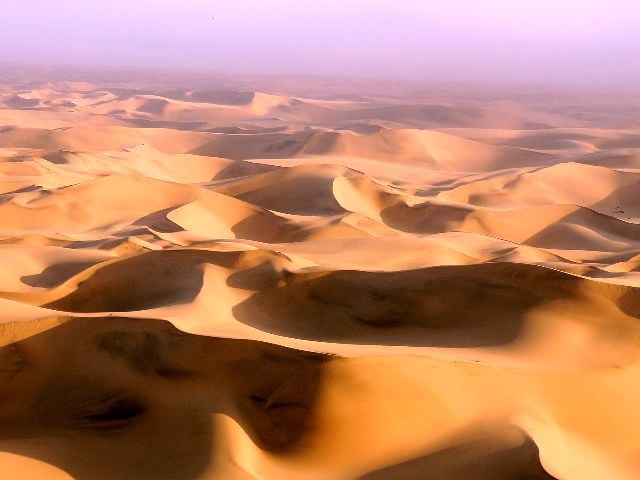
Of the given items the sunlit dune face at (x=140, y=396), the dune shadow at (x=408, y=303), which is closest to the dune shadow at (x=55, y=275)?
the dune shadow at (x=408, y=303)

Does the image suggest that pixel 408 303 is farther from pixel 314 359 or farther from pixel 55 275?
pixel 55 275

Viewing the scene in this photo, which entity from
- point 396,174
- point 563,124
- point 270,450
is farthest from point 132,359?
point 563,124

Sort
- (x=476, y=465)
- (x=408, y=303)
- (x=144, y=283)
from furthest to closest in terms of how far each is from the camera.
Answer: (x=144, y=283)
(x=408, y=303)
(x=476, y=465)

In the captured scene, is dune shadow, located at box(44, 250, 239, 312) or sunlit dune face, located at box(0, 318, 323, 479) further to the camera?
dune shadow, located at box(44, 250, 239, 312)

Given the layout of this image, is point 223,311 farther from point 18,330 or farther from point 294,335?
point 18,330

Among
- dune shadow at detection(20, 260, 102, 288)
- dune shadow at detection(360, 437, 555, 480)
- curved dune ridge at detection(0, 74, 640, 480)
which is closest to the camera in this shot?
dune shadow at detection(360, 437, 555, 480)

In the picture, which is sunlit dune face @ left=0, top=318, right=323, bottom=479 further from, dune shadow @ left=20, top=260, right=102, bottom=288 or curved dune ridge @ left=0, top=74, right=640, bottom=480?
dune shadow @ left=20, top=260, right=102, bottom=288

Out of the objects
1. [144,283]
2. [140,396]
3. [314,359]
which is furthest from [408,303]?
[140,396]

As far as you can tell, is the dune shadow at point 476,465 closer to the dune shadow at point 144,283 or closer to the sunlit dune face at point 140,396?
the sunlit dune face at point 140,396

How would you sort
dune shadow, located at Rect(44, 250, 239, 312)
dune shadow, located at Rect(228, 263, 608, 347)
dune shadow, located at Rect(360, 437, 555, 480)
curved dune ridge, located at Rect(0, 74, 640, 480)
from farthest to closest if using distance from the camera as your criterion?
dune shadow, located at Rect(44, 250, 239, 312)
dune shadow, located at Rect(228, 263, 608, 347)
curved dune ridge, located at Rect(0, 74, 640, 480)
dune shadow, located at Rect(360, 437, 555, 480)

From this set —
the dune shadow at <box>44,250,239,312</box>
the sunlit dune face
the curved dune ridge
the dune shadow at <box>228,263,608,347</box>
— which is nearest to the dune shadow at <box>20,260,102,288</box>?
the curved dune ridge
